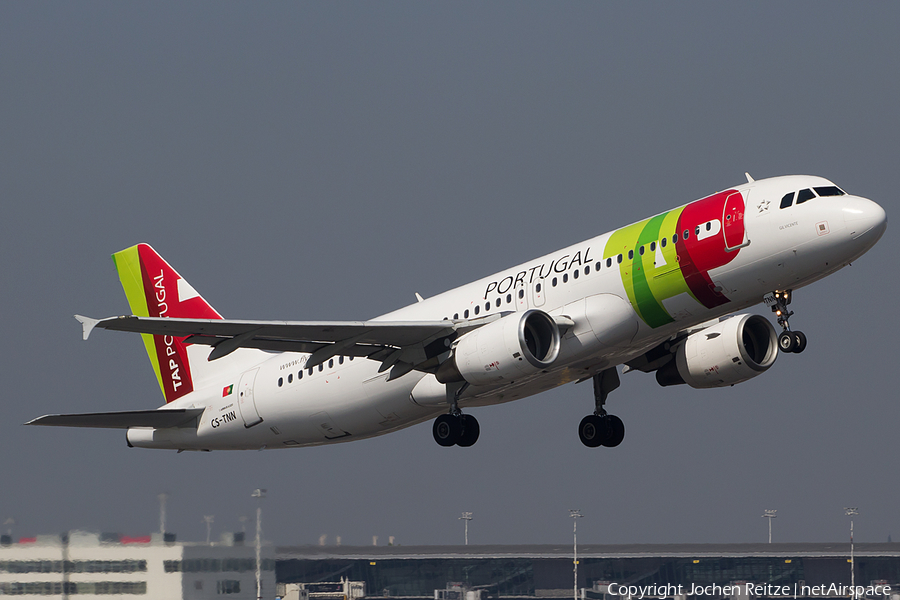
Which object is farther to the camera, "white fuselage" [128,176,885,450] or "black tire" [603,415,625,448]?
"black tire" [603,415,625,448]

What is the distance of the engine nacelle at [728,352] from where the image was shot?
99.5 ft

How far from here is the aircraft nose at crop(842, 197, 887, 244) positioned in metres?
24.8

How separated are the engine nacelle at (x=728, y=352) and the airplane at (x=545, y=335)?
0.04m

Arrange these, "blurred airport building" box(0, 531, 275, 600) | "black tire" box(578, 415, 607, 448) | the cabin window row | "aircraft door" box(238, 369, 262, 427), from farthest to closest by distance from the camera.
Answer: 1. "black tire" box(578, 415, 607, 448)
2. "aircraft door" box(238, 369, 262, 427)
3. the cabin window row
4. "blurred airport building" box(0, 531, 275, 600)

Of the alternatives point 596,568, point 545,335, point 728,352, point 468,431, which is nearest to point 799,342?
point 728,352

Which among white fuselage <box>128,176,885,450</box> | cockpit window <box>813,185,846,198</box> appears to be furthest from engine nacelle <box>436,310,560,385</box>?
cockpit window <box>813,185,846,198</box>

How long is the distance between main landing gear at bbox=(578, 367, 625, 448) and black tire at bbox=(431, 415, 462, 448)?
17.1 feet

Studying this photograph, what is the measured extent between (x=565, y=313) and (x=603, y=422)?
6784 mm

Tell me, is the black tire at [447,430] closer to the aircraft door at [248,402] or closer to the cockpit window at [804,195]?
the aircraft door at [248,402]

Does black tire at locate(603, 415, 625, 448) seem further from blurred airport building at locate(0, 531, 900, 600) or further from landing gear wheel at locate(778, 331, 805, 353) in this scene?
blurred airport building at locate(0, 531, 900, 600)

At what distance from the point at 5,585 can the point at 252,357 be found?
9609mm

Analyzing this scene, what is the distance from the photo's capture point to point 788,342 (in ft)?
88.5

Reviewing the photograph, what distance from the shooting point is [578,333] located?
27.0 m

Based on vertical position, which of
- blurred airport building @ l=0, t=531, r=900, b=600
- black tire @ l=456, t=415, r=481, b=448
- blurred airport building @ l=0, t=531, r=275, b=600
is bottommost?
blurred airport building @ l=0, t=531, r=900, b=600
